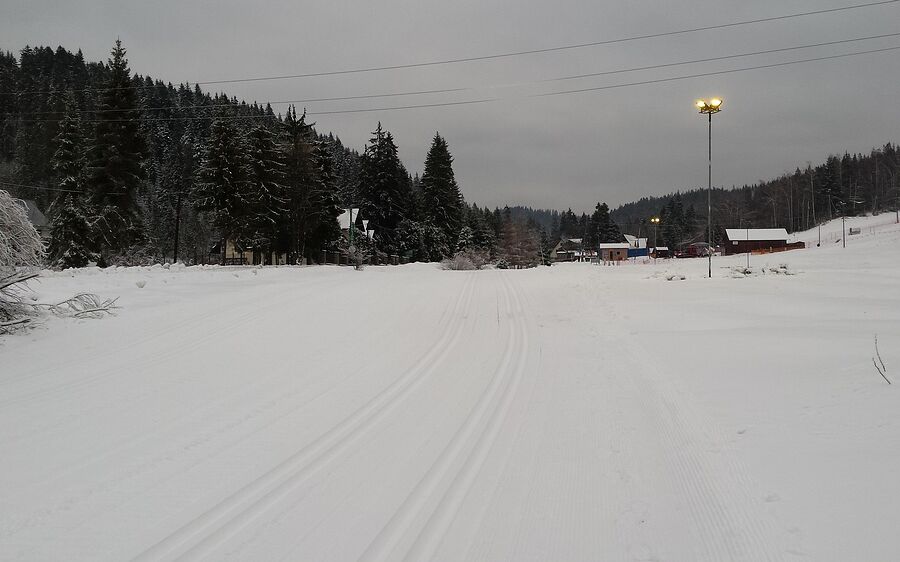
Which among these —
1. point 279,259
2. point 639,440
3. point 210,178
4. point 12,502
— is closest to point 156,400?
point 12,502

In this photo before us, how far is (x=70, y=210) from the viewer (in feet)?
110

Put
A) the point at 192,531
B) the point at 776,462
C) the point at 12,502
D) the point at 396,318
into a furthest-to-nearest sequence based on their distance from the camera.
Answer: the point at 396,318
the point at 776,462
the point at 12,502
the point at 192,531

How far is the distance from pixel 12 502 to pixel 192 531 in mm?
1600

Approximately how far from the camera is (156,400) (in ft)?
21.4

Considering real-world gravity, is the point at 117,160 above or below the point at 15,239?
above

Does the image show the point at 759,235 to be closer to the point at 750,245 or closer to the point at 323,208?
the point at 750,245

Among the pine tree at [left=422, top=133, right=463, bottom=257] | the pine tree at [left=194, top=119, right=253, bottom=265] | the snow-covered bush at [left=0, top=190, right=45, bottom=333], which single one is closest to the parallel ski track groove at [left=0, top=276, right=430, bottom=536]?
the snow-covered bush at [left=0, top=190, right=45, bottom=333]

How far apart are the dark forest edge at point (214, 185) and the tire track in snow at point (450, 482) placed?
28214mm

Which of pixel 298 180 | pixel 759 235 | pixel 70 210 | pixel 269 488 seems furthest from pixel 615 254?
pixel 269 488

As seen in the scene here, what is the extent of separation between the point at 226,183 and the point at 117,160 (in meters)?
7.14

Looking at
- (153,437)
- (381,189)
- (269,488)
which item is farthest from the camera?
(381,189)

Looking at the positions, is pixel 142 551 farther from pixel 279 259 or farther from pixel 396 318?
pixel 279 259

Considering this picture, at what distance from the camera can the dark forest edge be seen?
35.0m

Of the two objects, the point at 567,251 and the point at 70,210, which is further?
the point at 567,251
